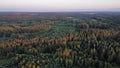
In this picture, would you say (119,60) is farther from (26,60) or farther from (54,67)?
(26,60)

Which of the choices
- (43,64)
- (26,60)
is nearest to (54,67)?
(43,64)

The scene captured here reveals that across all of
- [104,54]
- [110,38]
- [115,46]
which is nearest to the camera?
[104,54]

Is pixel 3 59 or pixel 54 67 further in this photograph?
pixel 3 59

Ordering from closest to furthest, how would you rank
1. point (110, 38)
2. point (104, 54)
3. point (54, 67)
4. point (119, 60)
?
point (54, 67) → point (119, 60) → point (104, 54) → point (110, 38)

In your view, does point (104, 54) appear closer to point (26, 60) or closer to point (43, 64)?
point (43, 64)

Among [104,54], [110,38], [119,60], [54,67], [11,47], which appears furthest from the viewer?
[110,38]

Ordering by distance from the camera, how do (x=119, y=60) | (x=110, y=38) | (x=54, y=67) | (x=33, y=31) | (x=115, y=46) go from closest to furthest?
(x=54, y=67)
(x=119, y=60)
(x=115, y=46)
(x=110, y=38)
(x=33, y=31)

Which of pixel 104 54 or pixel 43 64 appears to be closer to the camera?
pixel 43 64

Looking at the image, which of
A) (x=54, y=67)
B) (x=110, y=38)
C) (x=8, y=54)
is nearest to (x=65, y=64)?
(x=54, y=67)
